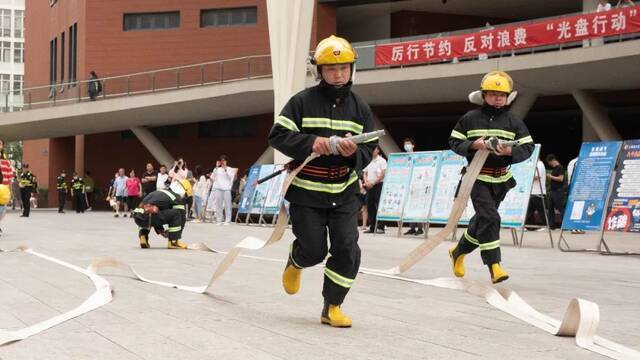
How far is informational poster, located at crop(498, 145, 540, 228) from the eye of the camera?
1608cm

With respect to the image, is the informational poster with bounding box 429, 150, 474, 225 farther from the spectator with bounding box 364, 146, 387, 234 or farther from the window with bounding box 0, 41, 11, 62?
the window with bounding box 0, 41, 11, 62

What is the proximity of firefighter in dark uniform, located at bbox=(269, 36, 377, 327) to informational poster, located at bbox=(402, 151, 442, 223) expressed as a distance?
1213 centimetres

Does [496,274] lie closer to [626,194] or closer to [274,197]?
[626,194]

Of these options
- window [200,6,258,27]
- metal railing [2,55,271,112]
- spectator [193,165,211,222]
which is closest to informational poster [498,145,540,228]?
spectator [193,165,211,222]

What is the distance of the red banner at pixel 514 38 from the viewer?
24.8 meters

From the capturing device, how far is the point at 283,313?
21.8 ft

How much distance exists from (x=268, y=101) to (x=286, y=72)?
7924 millimetres

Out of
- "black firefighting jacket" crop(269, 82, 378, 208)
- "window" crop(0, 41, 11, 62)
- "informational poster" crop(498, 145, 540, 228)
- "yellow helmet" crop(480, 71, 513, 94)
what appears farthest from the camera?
"window" crop(0, 41, 11, 62)

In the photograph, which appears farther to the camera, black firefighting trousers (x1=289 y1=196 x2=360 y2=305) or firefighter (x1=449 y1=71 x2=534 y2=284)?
firefighter (x1=449 y1=71 x2=534 y2=284)

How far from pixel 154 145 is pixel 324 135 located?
3677cm

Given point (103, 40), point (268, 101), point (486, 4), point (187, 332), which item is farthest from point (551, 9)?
point (187, 332)

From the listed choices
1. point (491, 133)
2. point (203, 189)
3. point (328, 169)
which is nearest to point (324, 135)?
point (328, 169)

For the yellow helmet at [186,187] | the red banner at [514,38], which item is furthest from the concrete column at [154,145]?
the yellow helmet at [186,187]

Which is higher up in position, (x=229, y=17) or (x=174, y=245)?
(x=229, y=17)
